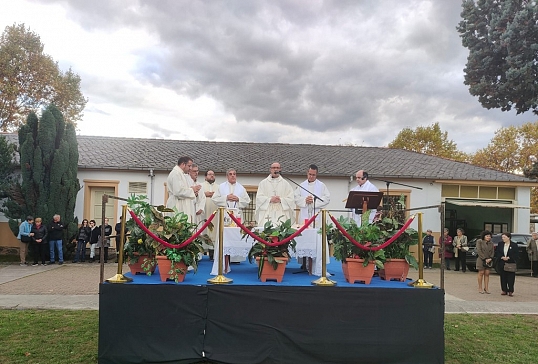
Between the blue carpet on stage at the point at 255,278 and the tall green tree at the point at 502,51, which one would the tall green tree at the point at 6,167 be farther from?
the tall green tree at the point at 502,51

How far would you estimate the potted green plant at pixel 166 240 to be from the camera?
5.88m

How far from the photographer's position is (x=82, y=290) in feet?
35.2

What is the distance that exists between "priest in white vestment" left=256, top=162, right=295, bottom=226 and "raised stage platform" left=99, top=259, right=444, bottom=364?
2499 millimetres

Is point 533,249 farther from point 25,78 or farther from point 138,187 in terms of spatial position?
point 25,78

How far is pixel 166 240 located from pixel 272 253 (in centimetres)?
150

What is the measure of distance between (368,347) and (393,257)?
154 centimetres

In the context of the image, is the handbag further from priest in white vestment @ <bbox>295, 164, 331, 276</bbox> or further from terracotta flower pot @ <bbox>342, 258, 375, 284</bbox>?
terracotta flower pot @ <bbox>342, 258, 375, 284</bbox>

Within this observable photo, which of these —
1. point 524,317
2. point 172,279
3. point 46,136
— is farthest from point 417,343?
point 46,136

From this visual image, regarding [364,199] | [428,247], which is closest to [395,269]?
[364,199]

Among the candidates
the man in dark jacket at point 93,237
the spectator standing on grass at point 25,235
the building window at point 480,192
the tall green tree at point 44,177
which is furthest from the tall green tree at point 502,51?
the spectator standing on grass at point 25,235

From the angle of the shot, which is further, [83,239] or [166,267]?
[83,239]

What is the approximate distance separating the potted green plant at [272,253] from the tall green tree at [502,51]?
8919 millimetres

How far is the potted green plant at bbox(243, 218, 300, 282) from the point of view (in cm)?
600

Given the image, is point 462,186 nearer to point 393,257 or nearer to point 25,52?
point 393,257
